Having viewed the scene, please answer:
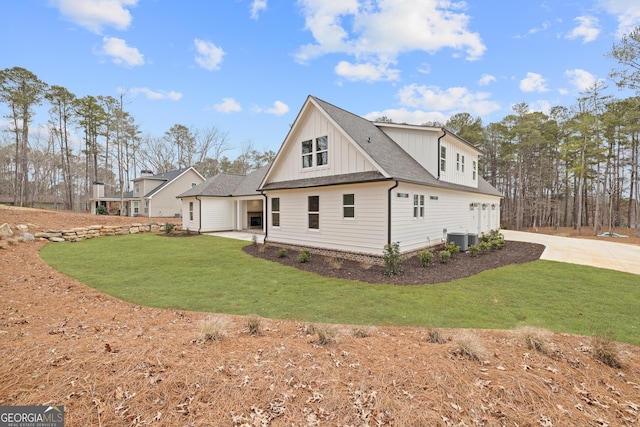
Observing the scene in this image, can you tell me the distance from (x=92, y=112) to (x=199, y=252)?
35.5 m

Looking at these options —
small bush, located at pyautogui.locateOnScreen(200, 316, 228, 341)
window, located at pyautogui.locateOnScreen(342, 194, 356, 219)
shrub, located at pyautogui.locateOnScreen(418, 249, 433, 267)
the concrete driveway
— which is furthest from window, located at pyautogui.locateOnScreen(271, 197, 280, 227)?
the concrete driveway

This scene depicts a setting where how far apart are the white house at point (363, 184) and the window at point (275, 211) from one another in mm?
53

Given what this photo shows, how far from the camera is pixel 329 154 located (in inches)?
462

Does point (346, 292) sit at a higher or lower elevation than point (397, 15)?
lower

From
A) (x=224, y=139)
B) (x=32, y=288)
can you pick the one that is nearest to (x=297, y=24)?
(x=32, y=288)

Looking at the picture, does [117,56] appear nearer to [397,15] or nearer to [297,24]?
[297,24]

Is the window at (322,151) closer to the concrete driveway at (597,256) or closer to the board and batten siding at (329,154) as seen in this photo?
the board and batten siding at (329,154)

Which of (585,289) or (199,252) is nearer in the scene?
(585,289)

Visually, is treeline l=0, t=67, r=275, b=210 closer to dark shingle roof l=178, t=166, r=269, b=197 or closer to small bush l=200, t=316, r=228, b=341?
dark shingle roof l=178, t=166, r=269, b=197

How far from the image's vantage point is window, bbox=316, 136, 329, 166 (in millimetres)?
11906

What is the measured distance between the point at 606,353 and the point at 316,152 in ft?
35.0

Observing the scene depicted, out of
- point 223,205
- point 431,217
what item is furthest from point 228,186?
point 431,217

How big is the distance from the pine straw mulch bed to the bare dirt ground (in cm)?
422

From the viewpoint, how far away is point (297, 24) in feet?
46.9
